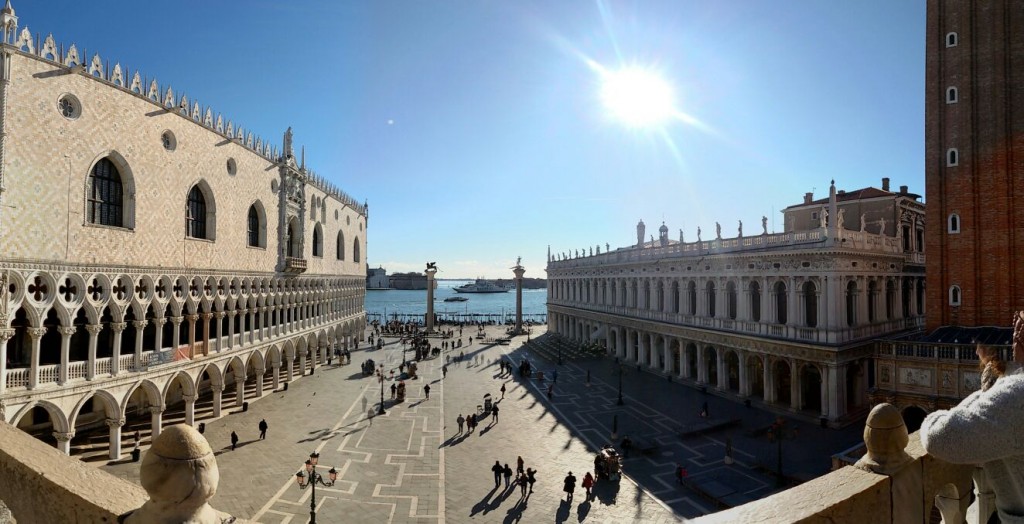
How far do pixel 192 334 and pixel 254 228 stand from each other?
27.1 ft

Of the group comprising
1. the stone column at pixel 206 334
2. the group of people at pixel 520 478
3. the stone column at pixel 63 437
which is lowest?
the group of people at pixel 520 478

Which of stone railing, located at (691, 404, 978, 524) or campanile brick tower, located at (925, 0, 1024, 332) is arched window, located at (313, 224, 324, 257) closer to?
campanile brick tower, located at (925, 0, 1024, 332)

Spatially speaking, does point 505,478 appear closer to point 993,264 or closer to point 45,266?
point 45,266

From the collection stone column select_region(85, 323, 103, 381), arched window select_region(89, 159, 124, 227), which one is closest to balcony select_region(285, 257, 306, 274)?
arched window select_region(89, 159, 124, 227)

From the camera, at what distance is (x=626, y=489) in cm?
1677

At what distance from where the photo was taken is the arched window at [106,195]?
17.7m

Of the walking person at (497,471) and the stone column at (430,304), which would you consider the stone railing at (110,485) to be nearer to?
the walking person at (497,471)

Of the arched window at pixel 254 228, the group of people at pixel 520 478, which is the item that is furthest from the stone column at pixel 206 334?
the group of people at pixel 520 478

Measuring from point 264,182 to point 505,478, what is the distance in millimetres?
22287

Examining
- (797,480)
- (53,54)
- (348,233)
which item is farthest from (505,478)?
(348,233)

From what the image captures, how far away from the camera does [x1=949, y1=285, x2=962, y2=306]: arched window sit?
68.2 feet

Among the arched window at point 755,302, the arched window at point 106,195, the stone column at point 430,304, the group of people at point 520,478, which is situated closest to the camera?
the group of people at point 520,478

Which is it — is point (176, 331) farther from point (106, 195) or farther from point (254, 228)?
point (254, 228)

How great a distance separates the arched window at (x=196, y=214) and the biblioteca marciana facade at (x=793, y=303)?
28.1m
